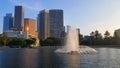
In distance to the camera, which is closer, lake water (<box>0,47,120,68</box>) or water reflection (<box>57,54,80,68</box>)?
water reflection (<box>57,54,80,68</box>)

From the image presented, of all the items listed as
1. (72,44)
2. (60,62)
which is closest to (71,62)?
(60,62)

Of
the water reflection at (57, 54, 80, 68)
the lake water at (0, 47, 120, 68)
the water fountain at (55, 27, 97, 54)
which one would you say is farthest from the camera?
the water fountain at (55, 27, 97, 54)

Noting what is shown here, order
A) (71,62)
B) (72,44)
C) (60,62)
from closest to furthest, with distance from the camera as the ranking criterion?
(71,62), (60,62), (72,44)

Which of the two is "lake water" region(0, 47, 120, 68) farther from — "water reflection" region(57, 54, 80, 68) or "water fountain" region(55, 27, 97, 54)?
"water fountain" region(55, 27, 97, 54)

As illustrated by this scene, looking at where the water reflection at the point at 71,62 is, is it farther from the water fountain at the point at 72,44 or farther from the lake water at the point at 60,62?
the water fountain at the point at 72,44

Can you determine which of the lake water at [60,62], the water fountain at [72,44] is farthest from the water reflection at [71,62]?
the water fountain at [72,44]

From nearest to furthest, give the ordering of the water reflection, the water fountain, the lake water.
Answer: the water reflection, the lake water, the water fountain

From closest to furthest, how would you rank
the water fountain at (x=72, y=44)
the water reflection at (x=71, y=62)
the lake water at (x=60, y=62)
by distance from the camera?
1. the water reflection at (x=71, y=62)
2. the lake water at (x=60, y=62)
3. the water fountain at (x=72, y=44)

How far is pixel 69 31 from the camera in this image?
308ft

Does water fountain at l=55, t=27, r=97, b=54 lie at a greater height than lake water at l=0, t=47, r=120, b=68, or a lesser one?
greater

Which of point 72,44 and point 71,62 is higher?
point 72,44

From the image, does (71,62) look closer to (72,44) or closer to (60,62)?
(60,62)

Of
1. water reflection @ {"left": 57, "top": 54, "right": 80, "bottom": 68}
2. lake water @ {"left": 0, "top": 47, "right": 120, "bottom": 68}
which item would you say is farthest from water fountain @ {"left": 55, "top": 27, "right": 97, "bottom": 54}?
water reflection @ {"left": 57, "top": 54, "right": 80, "bottom": 68}

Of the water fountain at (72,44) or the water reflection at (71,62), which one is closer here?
the water reflection at (71,62)
